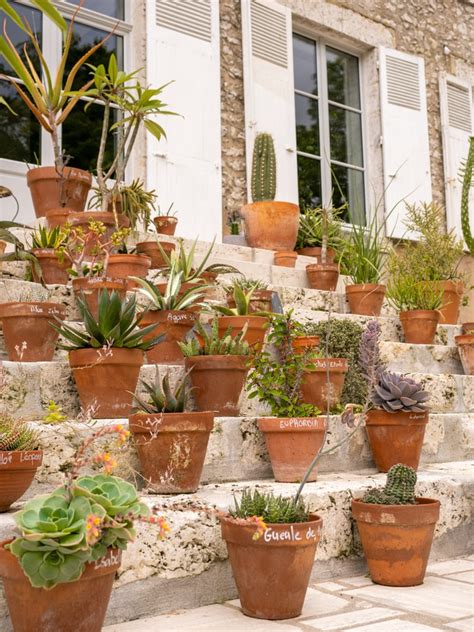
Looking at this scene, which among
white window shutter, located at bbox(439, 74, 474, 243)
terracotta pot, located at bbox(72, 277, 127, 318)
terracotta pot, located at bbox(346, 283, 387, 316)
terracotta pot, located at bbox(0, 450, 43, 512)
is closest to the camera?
terracotta pot, located at bbox(0, 450, 43, 512)

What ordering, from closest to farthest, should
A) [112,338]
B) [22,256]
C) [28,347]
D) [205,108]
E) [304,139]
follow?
[112,338] → [28,347] → [22,256] → [205,108] → [304,139]

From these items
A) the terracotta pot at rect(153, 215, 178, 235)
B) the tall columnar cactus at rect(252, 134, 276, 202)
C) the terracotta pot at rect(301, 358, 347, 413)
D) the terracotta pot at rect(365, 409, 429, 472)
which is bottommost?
the terracotta pot at rect(365, 409, 429, 472)

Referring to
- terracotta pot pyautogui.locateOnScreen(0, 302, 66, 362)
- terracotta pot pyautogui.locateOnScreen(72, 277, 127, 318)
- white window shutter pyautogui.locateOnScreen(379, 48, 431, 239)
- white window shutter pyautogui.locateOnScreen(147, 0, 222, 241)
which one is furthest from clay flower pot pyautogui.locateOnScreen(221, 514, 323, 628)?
white window shutter pyautogui.locateOnScreen(379, 48, 431, 239)

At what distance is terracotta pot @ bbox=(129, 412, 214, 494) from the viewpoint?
242cm

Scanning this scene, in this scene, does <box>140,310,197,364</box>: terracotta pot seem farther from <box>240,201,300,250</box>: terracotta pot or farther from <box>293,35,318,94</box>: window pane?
<box>293,35,318,94</box>: window pane

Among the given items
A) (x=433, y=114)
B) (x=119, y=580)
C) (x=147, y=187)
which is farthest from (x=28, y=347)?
(x=433, y=114)

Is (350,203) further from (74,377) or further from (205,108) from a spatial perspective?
(74,377)

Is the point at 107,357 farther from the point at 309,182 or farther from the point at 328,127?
the point at 328,127

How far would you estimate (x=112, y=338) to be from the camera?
2.70m

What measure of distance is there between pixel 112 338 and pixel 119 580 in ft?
2.91

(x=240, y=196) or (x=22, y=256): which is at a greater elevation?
(x=240, y=196)

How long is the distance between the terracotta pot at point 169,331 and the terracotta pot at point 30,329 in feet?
1.45

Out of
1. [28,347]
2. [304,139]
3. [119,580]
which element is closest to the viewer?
[119,580]

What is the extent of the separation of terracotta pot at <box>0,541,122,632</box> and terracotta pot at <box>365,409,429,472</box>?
1.56 meters
